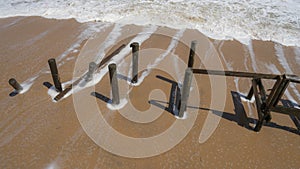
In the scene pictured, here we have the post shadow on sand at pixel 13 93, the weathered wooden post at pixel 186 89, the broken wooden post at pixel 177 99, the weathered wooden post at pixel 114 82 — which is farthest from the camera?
the post shadow on sand at pixel 13 93

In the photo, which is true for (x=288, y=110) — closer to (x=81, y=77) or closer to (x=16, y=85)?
(x=81, y=77)

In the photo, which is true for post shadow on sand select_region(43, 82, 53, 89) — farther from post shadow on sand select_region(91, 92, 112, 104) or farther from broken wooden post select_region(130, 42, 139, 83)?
broken wooden post select_region(130, 42, 139, 83)

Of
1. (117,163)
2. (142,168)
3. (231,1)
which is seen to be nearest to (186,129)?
(142,168)

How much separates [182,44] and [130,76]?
308 centimetres

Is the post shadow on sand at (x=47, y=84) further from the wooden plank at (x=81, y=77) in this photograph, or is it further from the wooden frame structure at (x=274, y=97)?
the wooden frame structure at (x=274, y=97)

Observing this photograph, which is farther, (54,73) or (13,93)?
(13,93)

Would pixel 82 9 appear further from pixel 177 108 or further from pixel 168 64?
pixel 177 108

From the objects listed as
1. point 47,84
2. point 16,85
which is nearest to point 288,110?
point 47,84

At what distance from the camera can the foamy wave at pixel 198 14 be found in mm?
10047

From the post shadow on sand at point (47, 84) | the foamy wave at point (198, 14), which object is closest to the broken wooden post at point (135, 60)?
the post shadow on sand at point (47, 84)

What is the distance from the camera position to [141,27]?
10.1m

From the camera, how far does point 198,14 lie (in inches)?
461

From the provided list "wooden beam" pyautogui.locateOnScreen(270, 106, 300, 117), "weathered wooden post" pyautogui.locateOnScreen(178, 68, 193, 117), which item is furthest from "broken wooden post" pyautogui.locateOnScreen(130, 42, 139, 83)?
"wooden beam" pyautogui.locateOnScreen(270, 106, 300, 117)

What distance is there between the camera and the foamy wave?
10.0 m
